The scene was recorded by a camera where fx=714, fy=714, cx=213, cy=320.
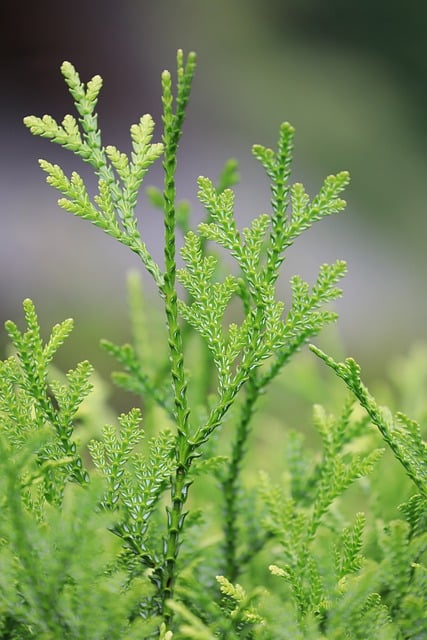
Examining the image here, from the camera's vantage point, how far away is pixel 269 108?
5965 millimetres

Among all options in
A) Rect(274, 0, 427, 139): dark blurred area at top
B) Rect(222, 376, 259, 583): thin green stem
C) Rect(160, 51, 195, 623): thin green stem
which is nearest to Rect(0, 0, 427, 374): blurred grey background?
Rect(274, 0, 427, 139): dark blurred area at top

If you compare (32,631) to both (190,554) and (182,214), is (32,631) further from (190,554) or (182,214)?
(182,214)

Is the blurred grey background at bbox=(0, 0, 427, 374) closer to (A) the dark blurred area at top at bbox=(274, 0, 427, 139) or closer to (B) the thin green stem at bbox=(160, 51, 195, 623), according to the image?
(A) the dark blurred area at top at bbox=(274, 0, 427, 139)

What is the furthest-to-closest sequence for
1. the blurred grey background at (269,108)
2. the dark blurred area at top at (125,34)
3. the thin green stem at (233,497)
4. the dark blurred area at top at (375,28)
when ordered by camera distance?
the dark blurred area at top at (375,28)
the dark blurred area at top at (125,34)
the blurred grey background at (269,108)
the thin green stem at (233,497)

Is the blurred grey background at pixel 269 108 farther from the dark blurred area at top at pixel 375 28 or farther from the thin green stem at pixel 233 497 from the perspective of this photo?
the thin green stem at pixel 233 497

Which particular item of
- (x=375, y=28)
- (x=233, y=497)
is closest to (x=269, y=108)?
(x=375, y=28)

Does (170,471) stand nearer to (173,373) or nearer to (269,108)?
(173,373)

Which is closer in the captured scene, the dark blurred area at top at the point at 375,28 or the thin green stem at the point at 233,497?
the thin green stem at the point at 233,497

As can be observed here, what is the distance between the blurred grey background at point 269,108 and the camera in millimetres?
4445

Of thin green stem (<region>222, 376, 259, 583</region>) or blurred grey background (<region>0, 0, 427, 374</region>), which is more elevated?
blurred grey background (<region>0, 0, 427, 374</region>)

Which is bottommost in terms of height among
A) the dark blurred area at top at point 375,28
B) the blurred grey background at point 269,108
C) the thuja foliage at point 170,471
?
the thuja foliage at point 170,471

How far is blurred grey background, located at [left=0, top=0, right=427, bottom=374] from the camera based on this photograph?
14.6 feet

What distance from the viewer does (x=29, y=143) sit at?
4945 millimetres

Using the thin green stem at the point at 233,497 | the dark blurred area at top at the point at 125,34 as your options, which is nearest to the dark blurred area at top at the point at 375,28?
the dark blurred area at top at the point at 125,34
